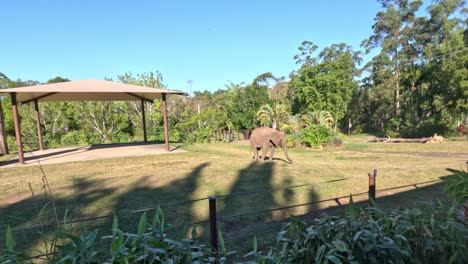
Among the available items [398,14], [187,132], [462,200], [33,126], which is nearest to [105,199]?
[462,200]

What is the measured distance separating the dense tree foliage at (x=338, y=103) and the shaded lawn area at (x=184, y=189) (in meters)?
6.66

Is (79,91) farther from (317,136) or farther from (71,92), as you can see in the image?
(317,136)

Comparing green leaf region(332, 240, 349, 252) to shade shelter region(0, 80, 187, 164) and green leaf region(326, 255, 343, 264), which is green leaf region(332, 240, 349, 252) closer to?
green leaf region(326, 255, 343, 264)

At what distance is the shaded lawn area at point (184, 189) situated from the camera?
12.8ft

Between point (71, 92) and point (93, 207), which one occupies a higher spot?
point (71, 92)

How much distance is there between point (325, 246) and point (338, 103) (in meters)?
24.2

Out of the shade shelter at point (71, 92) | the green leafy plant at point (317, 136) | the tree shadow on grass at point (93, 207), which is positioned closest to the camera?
the tree shadow on grass at point (93, 207)

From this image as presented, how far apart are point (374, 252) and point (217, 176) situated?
496 centimetres

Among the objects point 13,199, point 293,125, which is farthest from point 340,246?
point 293,125

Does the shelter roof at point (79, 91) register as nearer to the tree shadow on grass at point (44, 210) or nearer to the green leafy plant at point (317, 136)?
the tree shadow on grass at point (44, 210)

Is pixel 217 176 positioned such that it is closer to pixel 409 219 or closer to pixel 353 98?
pixel 409 219

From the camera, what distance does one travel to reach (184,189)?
17.5 ft

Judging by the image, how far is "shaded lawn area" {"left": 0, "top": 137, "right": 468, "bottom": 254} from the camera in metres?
3.90

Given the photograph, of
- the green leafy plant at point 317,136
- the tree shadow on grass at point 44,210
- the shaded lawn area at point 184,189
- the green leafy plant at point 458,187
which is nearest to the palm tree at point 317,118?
the green leafy plant at point 317,136
